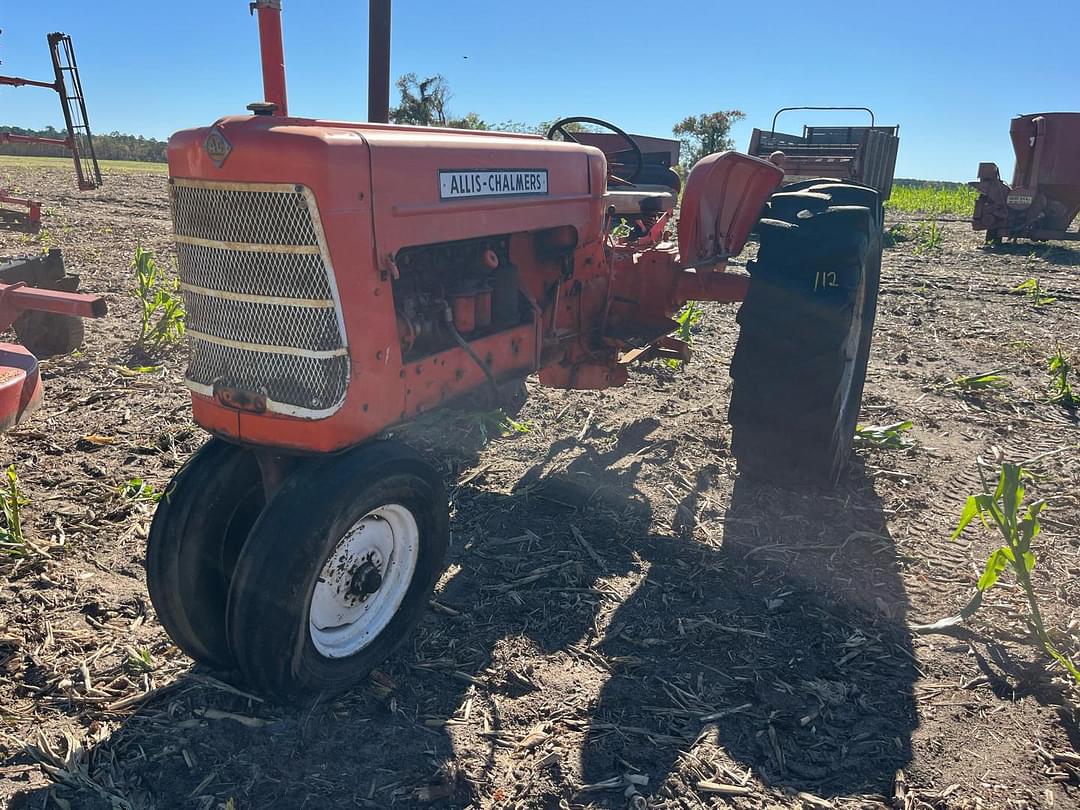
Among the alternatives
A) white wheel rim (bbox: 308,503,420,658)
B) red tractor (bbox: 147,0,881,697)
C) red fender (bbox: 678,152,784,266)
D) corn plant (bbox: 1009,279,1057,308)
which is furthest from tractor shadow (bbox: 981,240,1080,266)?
white wheel rim (bbox: 308,503,420,658)

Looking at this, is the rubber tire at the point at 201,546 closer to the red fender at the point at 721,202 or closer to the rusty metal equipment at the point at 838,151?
the red fender at the point at 721,202

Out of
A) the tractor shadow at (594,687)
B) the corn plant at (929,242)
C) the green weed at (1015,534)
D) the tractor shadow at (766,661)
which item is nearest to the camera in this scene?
the tractor shadow at (594,687)

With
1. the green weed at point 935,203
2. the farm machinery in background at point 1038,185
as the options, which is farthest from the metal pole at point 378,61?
the green weed at point 935,203

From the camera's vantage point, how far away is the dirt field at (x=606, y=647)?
2.26 meters

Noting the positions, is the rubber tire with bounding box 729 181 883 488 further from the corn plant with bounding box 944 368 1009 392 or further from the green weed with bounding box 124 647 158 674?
the green weed with bounding box 124 647 158 674

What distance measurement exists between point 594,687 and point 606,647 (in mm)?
235

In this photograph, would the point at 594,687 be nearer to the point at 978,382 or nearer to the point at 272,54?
the point at 272,54

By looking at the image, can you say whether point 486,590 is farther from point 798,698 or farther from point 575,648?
point 798,698

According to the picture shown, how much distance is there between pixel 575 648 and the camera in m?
2.85

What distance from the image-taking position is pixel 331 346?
2.40 m

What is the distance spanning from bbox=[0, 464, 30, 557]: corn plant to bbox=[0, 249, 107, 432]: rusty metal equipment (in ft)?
1.84

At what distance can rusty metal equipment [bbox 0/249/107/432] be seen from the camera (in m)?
3.96

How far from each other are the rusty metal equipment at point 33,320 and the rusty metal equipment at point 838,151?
32.5 ft

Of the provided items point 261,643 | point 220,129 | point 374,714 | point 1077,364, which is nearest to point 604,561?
point 374,714
